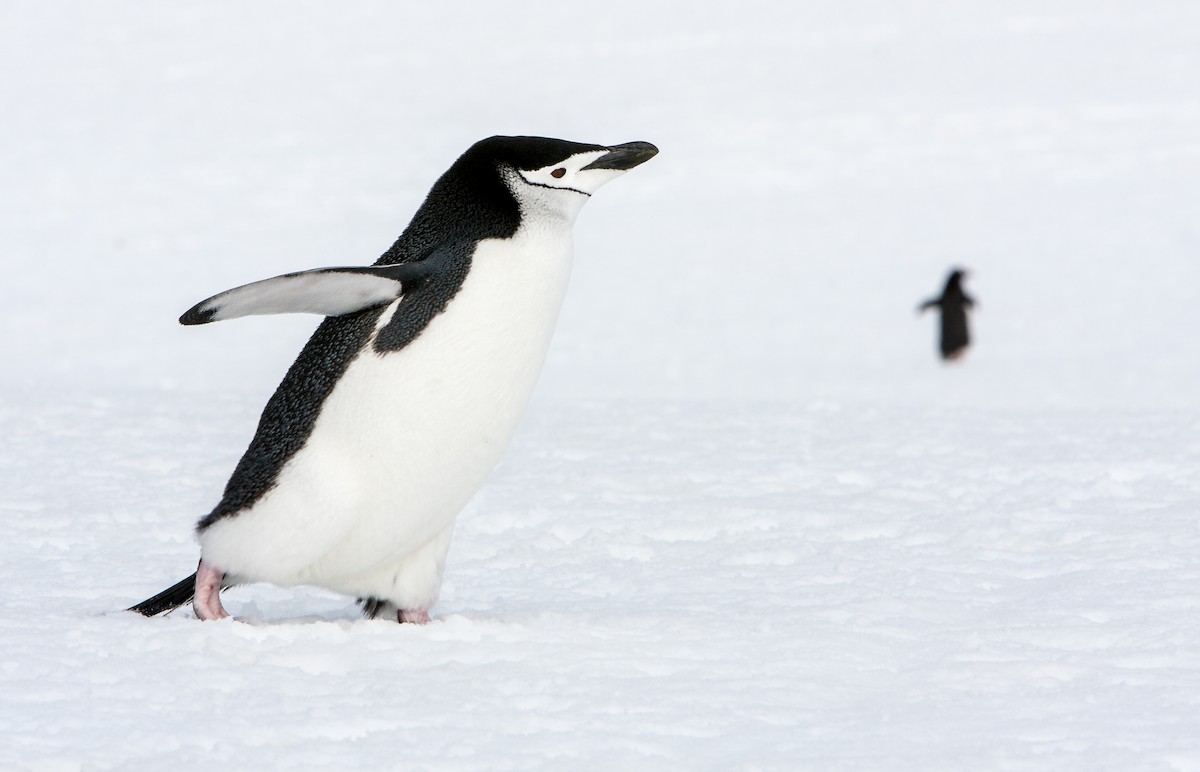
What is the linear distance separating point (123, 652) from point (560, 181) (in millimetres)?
1021

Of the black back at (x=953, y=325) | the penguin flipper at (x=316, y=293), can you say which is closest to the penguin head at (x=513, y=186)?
the penguin flipper at (x=316, y=293)

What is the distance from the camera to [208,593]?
2.50m

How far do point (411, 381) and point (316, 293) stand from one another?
21 centimetres

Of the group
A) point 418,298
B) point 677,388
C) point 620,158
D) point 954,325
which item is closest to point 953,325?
point 954,325

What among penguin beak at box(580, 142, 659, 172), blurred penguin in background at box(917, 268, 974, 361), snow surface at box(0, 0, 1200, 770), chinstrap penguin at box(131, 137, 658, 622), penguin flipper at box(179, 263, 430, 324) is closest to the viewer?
snow surface at box(0, 0, 1200, 770)

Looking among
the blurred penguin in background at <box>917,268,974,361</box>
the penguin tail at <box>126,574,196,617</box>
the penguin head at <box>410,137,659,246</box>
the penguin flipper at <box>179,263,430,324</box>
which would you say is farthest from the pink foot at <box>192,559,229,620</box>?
the blurred penguin in background at <box>917,268,974,361</box>

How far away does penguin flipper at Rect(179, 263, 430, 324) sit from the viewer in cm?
229

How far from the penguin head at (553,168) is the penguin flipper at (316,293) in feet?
0.72

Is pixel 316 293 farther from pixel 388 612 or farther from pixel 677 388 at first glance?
pixel 677 388

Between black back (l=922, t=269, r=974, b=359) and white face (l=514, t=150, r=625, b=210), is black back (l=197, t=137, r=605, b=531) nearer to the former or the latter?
white face (l=514, t=150, r=625, b=210)

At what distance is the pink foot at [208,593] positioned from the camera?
249cm

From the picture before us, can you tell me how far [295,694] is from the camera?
2035mm

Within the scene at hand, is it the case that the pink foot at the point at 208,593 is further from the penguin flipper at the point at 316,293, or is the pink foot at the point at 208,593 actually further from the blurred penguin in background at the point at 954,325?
the blurred penguin in background at the point at 954,325

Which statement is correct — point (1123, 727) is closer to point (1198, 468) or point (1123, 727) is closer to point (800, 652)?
point (800, 652)
